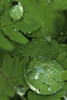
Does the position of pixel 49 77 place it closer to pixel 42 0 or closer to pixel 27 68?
pixel 27 68

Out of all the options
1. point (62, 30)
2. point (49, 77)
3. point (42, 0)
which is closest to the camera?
point (42, 0)

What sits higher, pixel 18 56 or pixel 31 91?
pixel 18 56

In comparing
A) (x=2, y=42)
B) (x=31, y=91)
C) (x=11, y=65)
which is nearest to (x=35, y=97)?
(x=31, y=91)

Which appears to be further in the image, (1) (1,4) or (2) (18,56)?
(2) (18,56)

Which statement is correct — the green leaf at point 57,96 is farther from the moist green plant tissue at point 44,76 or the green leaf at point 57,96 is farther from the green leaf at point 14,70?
the green leaf at point 14,70

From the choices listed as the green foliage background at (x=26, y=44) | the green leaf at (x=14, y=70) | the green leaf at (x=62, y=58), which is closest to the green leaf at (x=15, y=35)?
the green foliage background at (x=26, y=44)

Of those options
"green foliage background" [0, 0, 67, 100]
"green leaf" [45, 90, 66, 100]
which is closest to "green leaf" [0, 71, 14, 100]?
"green foliage background" [0, 0, 67, 100]

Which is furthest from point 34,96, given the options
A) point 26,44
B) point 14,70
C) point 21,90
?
point 26,44

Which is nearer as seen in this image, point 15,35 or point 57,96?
point 15,35

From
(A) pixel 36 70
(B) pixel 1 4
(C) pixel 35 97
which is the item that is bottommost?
(C) pixel 35 97

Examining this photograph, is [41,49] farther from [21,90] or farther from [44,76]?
[21,90]
